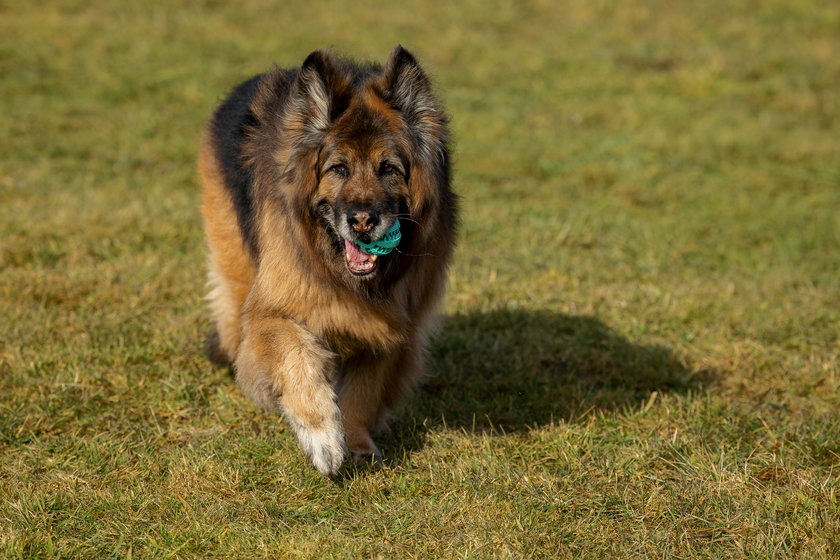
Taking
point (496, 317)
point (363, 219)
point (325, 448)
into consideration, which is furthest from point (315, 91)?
point (496, 317)

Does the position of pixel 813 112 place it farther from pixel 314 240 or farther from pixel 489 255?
pixel 314 240

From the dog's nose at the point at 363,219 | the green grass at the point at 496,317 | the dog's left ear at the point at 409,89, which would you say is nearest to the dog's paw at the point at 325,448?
the green grass at the point at 496,317

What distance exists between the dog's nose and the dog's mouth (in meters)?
0.24

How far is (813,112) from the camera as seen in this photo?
13.9 m

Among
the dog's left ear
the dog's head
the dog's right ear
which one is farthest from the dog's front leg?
the dog's left ear

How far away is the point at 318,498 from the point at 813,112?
11617 millimetres

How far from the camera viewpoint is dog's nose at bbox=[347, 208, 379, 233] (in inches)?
173

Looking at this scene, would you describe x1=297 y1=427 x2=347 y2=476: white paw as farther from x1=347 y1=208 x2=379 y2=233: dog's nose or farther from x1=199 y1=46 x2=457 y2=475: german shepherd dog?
x1=347 y1=208 x2=379 y2=233: dog's nose

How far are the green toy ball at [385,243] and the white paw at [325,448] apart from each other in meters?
0.88

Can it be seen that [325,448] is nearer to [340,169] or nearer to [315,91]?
[340,169]

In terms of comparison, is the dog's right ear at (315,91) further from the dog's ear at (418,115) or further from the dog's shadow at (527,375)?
the dog's shadow at (527,375)

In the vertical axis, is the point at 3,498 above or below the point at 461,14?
below

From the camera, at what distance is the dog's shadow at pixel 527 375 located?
18.6 feet

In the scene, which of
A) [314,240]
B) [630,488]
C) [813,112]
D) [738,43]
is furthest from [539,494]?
[738,43]
